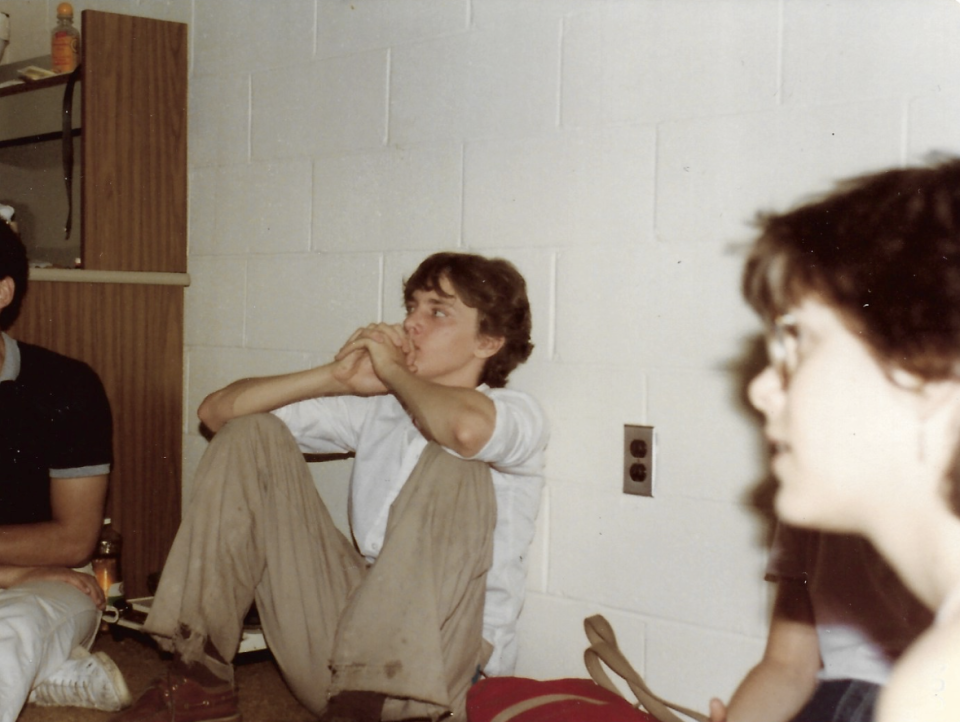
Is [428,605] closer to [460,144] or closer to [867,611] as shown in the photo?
[867,611]

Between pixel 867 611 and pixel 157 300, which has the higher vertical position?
pixel 157 300

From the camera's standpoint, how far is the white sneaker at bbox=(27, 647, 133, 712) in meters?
1.67

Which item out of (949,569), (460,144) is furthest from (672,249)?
(949,569)

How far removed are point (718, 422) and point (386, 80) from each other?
0.99m

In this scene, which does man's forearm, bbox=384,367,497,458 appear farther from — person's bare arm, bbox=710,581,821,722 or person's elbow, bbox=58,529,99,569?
person's elbow, bbox=58,529,99,569

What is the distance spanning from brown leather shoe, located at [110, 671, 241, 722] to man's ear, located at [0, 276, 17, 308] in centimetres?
88

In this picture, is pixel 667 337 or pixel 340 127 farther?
pixel 340 127

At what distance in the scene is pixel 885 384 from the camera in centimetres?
91

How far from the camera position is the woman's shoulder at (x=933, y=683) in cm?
64

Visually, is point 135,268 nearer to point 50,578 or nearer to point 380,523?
point 50,578

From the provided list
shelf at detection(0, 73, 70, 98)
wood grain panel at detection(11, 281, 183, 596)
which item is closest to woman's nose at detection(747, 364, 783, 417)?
wood grain panel at detection(11, 281, 183, 596)

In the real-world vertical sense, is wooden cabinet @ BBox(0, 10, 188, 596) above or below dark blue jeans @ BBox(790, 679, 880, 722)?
above

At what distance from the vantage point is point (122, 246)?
230 cm

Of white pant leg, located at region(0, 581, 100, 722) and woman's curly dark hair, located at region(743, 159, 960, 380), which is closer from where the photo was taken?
woman's curly dark hair, located at region(743, 159, 960, 380)
